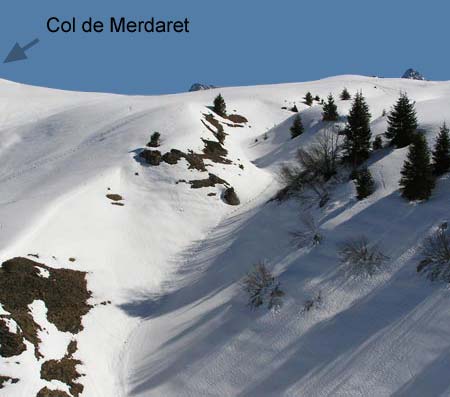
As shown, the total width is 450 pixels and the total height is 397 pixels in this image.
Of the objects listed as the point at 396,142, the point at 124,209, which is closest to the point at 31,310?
the point at 124,209

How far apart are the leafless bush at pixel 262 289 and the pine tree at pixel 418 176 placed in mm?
9093

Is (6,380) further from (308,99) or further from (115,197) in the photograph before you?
(308,99)

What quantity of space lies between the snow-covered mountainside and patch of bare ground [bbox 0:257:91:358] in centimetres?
8

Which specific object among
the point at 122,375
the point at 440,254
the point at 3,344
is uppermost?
the point at 440,254

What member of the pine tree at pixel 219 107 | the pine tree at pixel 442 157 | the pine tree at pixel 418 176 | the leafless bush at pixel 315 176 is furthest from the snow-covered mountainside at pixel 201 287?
the pine tree at pixel 219 107

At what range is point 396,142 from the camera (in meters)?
29.8

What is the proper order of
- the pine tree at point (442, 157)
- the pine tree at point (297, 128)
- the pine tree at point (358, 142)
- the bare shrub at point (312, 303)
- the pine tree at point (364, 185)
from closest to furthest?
1. the bare shrub at point (312, 303)
2. the pine tree at point (442, 157)
3. the pine tree at point (364, 185)
4. the pine tree at point (358, 142)
5. the pine tree at point (297, 128)

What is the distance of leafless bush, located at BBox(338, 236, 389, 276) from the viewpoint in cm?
1931

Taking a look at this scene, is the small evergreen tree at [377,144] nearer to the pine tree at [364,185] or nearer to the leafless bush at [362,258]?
the pine tree at [364,185]

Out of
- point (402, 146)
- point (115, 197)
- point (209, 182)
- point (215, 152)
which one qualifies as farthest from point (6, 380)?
point (215, 152)

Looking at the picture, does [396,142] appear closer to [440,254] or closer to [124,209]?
[440,254]

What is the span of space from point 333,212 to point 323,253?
3.95 meters

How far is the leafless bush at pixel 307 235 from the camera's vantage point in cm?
2291

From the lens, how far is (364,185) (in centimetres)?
2480
